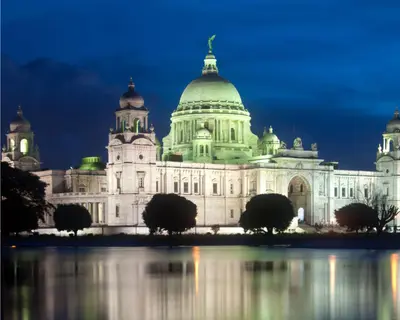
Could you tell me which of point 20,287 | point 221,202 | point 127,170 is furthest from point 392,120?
point 20,287

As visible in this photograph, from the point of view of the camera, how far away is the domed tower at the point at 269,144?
146000mm

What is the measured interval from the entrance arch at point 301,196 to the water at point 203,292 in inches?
3599

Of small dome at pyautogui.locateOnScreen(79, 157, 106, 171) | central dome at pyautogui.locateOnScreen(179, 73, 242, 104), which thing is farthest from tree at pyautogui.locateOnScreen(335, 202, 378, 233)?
small dome at pyautogui.locateOnScreen(79, 157, 106, 171)

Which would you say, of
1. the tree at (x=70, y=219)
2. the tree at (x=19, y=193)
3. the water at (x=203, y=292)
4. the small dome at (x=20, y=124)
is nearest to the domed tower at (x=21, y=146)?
the small dome at (x=20, y=124)

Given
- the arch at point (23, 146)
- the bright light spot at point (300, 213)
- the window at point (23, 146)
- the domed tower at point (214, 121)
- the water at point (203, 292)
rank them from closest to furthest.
A: the water at point (203, 292)
the bright light spot at point (300, 213)
the arch at point (23, 146)
the window at point (23, 146)
the domed tower at point (214, 121)

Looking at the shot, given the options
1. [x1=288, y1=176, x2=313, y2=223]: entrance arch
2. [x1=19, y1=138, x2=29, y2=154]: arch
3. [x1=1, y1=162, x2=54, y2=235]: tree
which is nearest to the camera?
[x1=1, y1=162, x2=54, y2=235]: tree

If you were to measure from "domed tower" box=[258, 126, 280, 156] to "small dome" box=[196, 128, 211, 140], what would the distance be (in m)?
8.91

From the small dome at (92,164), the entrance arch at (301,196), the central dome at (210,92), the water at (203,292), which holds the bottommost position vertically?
the water at (203,292)

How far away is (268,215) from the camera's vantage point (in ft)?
362

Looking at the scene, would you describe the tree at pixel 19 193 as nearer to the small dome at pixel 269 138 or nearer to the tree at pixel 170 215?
the tree at pixel 170 215

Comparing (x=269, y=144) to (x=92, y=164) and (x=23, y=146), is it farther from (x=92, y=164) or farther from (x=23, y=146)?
(x=23, y=146)

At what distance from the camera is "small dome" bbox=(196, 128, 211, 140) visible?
463 ft

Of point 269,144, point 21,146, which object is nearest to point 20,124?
point 21,146

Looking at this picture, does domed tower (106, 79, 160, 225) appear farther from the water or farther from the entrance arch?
the water
